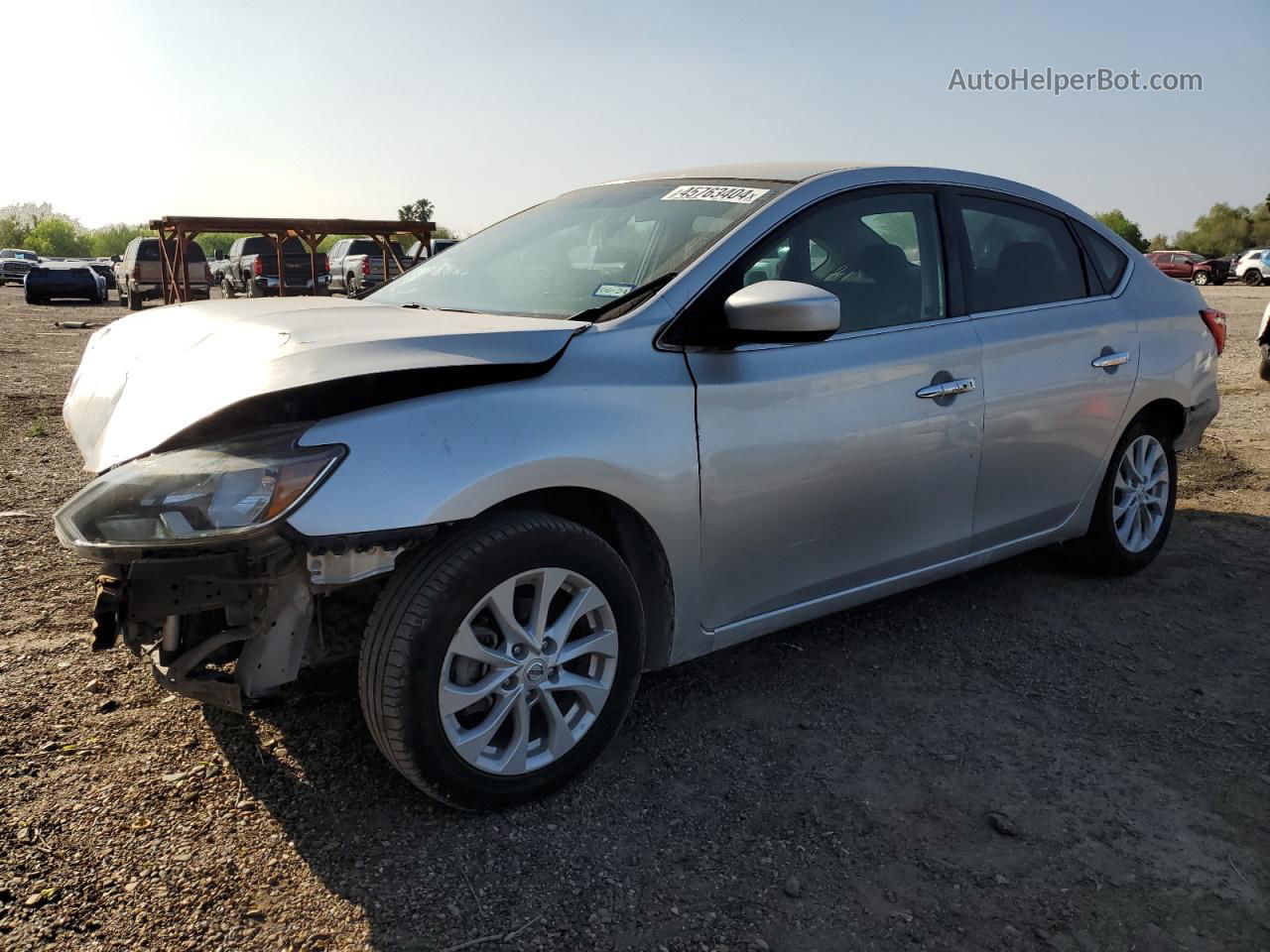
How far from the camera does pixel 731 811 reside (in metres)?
2.63

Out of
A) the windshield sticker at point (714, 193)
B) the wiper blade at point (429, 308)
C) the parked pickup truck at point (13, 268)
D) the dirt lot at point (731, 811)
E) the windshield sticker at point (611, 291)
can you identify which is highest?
the parked pickup truck at point (13, 268)

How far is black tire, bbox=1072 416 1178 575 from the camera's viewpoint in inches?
169

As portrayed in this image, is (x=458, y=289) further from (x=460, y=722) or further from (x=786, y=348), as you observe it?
(x=460, y=722)

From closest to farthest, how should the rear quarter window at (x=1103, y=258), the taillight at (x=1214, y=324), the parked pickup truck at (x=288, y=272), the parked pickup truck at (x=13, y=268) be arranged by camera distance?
the rear quarter window at (x=1103, y=258) → the taillight at (x=1214, y=324) → the parked pickup truck at (x=288, y=272) → the parked pickup truck at (x=13, y=268)

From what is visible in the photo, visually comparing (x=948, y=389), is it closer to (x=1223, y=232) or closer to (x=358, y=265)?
(x=358, y=265)

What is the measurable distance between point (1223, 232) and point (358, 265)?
7573 centimetres

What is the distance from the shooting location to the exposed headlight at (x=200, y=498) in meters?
2.19

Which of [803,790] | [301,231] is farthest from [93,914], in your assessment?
[301,231]

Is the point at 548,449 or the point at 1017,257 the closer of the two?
the point at 548,449

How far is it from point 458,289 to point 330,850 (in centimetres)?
188

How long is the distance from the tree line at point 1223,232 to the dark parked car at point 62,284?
68.7 m

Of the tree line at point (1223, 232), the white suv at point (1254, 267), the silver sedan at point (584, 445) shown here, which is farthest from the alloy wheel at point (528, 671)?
the tree line at point (1223, 232)

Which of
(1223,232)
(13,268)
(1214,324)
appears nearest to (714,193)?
(1214,324)

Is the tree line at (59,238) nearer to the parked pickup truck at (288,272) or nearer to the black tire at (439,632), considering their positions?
the parked pickup truck at (288,272)
